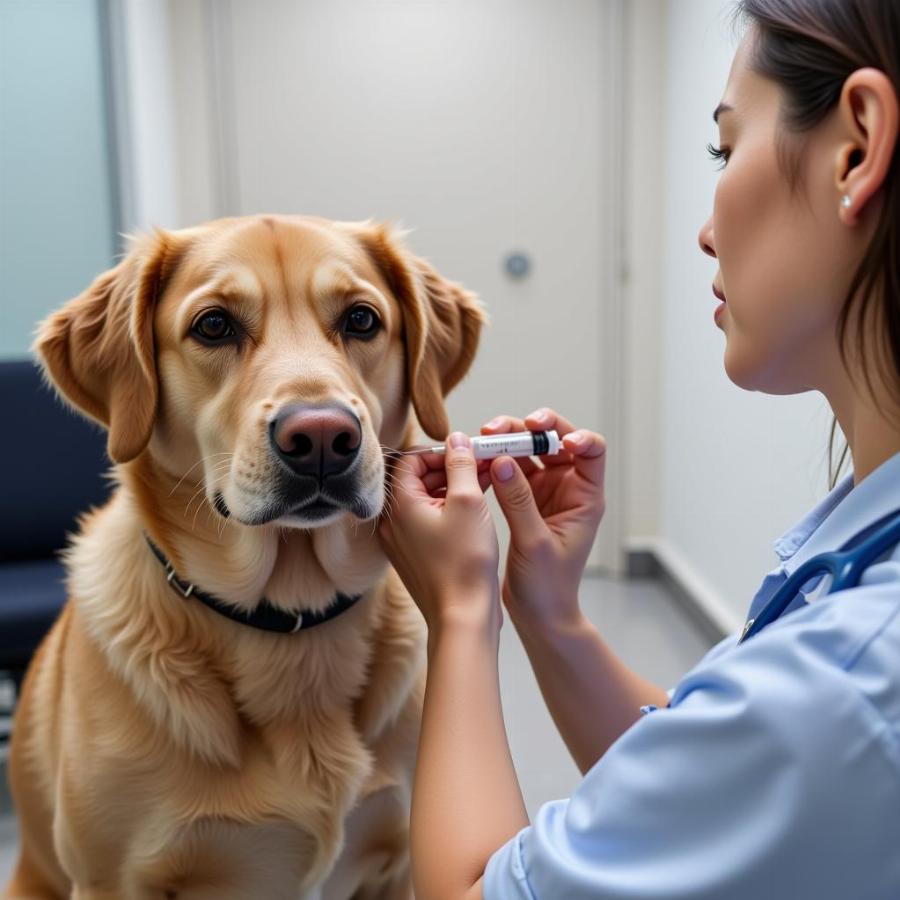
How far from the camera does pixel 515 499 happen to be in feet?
3.77

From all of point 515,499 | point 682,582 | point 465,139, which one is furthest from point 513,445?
point 465,139

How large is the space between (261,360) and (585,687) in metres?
0.58

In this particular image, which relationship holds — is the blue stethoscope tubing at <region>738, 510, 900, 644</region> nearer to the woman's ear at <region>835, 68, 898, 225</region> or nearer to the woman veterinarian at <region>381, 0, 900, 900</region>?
the woman veterinarian at <region>381, 0, 900, 900</region>

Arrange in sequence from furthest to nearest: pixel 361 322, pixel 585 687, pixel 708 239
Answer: pixel 361 322, pixel 585 687, pixel 708 239

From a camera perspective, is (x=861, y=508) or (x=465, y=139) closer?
(x=861, y=508)

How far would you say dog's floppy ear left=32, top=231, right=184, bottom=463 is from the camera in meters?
1.24

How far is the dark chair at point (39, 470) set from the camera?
2633 millimetres

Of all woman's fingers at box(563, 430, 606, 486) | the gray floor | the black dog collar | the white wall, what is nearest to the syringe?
woman's fingers at box(563, 430, 606, 486)

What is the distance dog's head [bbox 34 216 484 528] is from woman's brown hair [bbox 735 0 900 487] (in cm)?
56

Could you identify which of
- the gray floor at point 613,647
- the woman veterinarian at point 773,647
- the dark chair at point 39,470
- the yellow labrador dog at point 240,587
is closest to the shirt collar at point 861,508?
the woman veterinarian at point 773,647

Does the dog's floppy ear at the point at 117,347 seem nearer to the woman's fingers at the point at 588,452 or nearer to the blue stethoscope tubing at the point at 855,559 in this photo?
the woman's fingers at the point at 588,452

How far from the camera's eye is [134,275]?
1274 millimetres

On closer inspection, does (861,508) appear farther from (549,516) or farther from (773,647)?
(549,516)

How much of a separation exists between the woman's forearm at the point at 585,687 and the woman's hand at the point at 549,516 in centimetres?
2
